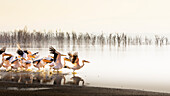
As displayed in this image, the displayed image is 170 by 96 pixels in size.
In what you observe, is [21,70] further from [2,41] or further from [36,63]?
[2,41]

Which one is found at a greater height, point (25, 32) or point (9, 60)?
point (25, 32)

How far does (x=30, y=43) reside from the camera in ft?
449

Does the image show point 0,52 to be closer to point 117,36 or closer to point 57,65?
point 57,65

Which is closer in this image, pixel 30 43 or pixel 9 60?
pixel 9 60

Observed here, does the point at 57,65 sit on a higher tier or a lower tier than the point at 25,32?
lower

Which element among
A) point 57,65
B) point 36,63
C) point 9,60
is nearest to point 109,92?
point 57,65

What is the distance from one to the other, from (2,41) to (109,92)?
141m

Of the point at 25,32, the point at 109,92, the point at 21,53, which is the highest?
the point at 25,32

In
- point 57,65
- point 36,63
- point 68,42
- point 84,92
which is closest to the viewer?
point 84,92

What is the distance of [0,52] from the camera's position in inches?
809

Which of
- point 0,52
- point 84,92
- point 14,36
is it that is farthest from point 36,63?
point 14,36

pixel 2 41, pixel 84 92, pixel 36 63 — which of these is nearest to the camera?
pixel 84 92

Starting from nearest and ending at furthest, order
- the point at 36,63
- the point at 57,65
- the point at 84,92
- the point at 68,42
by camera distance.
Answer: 1. the point at 84,92
2. the point at 57,65
3. the point at 36,63
4. the point at 68,42

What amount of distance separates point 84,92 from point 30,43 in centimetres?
12927
